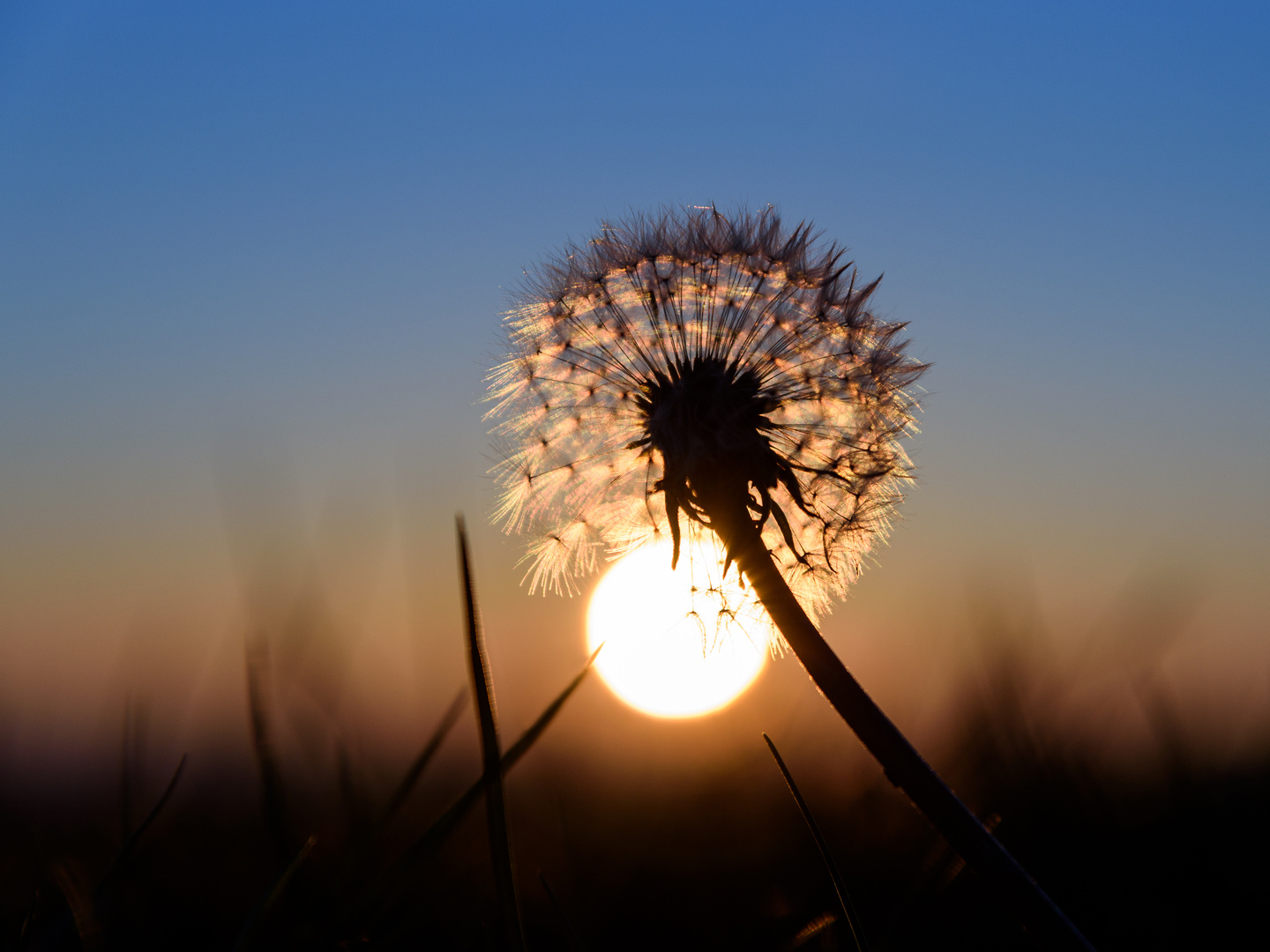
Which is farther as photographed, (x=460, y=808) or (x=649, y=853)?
(x=649, y=853)

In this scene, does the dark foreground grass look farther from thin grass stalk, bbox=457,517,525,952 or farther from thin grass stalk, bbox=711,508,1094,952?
thin grass stalk, bbox=457,517,525,952

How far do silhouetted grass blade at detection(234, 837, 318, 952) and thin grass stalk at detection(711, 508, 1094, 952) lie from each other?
143 cm

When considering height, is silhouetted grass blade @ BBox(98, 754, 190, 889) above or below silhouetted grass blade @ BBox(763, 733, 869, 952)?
above

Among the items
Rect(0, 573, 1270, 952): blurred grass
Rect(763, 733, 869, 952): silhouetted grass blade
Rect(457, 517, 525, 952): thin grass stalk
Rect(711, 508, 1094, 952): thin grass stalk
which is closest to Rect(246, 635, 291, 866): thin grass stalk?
Rect(0, 573, 1270, 952): blurred grass

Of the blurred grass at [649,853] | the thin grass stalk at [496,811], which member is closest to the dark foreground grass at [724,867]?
the blurred grass at [649,853]

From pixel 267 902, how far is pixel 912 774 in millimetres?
1490

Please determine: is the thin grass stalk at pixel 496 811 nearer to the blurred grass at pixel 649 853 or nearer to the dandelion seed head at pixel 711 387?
the blurred grass at pixel 649 853

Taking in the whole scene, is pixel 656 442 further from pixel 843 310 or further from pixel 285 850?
pixel 285 850

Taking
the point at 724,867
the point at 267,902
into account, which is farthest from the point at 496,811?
the point at 724,867

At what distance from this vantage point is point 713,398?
395 cm

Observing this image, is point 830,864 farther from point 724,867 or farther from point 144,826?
point 724,867

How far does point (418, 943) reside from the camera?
348cm

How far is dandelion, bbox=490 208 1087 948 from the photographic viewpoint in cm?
382

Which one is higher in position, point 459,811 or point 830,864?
point 459,811
